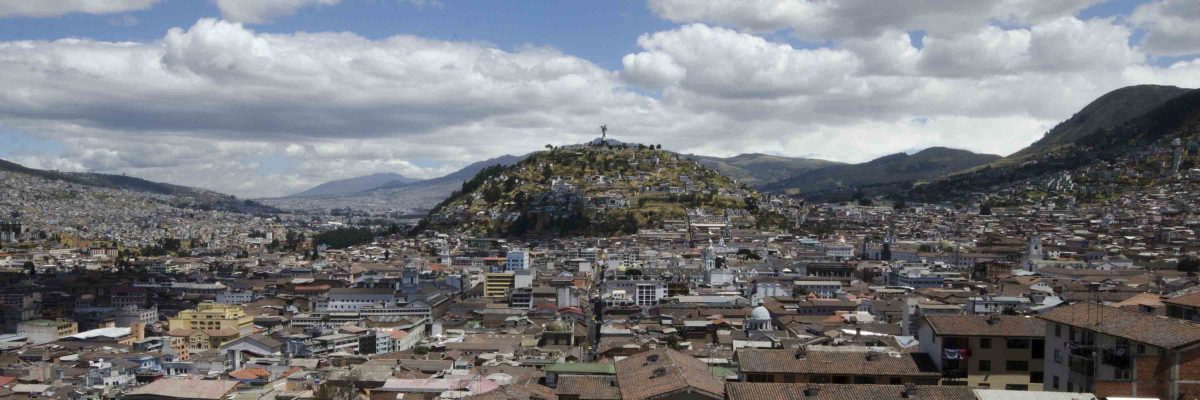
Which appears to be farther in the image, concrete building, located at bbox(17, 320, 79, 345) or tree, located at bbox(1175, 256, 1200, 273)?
tree, located at bbox(1175, 256, 1200, 273)

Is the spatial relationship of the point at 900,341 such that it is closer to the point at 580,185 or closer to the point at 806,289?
the point at 806,289

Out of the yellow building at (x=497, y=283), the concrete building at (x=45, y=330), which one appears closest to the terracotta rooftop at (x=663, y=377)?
the concrete building at (x=45, y=330)

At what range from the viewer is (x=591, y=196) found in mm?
105500

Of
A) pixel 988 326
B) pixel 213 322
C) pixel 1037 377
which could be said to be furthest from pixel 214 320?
pixel 1037 377

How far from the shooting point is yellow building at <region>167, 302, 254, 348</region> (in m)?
49.1

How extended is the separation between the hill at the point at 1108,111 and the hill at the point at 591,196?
8009 centimetres

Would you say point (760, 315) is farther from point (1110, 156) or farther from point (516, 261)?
point (1110, 156)

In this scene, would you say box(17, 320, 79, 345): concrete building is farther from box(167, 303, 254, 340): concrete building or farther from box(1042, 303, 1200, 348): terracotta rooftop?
box(1042, 303, 1200, 348): terracotta rooftop

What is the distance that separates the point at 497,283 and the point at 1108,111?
156622 millimetres

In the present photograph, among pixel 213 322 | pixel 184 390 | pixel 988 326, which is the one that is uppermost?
pixel 988 326

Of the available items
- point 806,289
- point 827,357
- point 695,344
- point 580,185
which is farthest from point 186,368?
point 580,185

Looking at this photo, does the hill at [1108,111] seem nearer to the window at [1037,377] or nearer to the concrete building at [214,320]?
the concrete building at [214,320]

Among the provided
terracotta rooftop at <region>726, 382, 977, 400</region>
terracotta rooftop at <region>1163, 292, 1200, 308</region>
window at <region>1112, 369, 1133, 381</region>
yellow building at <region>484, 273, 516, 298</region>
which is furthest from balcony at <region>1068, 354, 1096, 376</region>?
yellow building at <region>484, 273, 516, 298</region>

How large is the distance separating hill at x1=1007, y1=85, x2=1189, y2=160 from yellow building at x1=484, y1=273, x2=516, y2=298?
430 ft
